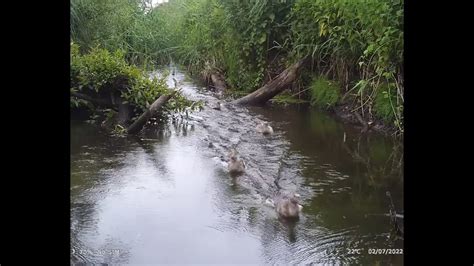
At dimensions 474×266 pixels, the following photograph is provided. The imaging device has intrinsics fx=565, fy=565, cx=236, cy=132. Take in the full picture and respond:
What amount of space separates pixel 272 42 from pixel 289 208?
5.95 meters

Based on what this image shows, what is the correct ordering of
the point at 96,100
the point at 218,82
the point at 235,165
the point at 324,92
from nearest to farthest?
1. the point at 235,165
2. the point at 96,100
3. the point at 324,92
4. the point at 218,82

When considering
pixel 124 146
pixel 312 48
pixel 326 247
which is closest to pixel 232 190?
pixel 326 247

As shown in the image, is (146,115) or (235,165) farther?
(146,115)

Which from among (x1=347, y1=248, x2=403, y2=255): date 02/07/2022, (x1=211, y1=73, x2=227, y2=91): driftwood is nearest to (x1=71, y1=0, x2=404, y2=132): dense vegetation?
(x1=211, y1=73, x2=227, y2=91): driftwood

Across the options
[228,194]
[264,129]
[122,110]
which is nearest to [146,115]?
[122,110]

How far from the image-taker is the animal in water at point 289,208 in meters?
4.18

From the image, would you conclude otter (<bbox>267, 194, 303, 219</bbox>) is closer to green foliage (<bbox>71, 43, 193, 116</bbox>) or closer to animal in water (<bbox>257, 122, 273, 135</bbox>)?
animal in water (<bbox>257, 122, 273, 135</bbox>)

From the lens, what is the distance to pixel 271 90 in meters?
9.10

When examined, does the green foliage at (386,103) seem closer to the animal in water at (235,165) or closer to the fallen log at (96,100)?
the animal in water at (235,165)

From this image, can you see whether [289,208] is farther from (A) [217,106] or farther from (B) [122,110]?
(A) [217,106]

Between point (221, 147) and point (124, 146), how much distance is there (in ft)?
3.59

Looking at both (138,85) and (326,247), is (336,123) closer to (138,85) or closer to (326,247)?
(138,85)

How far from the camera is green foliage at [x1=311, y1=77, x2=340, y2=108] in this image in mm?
8367

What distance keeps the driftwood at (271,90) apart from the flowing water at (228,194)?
5.24ft
